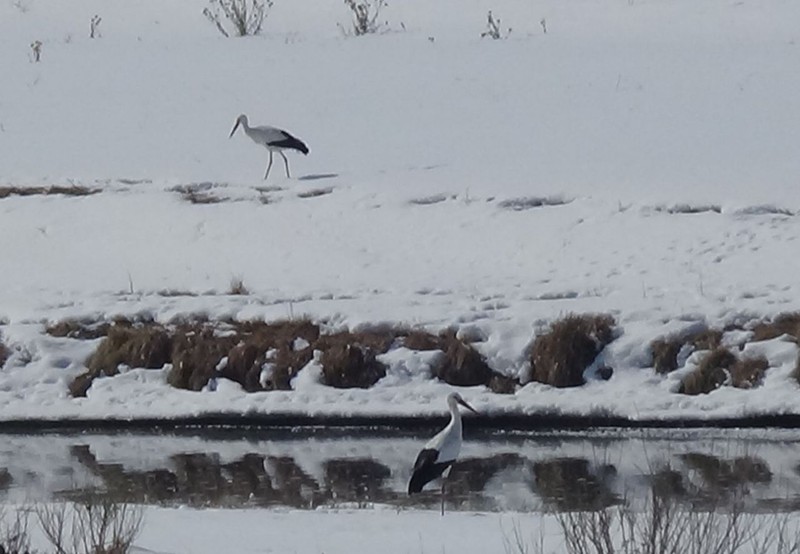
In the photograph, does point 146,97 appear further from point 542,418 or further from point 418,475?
point 418,475

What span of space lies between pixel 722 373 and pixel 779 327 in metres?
0.87

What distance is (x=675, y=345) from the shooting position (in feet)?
56.9

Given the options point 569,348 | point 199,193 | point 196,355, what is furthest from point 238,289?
point 569,348

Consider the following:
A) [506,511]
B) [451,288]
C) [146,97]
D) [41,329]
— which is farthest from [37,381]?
[146,97]

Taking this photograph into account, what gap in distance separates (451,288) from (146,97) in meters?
10.2

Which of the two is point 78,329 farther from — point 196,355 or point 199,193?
point 199,193

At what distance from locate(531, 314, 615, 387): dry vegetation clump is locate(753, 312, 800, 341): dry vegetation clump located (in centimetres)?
137

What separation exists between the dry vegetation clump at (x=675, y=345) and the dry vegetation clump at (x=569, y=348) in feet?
1.64

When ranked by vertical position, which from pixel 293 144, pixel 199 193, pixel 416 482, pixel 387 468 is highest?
pixel 293 144

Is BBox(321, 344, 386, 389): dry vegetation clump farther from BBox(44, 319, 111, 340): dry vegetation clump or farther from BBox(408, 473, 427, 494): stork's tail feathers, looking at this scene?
BBox(408, 473, 427, 494): stork's tail feathers

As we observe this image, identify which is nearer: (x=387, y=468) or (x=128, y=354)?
(x=387, y=468)

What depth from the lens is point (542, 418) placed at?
16531 millimetres

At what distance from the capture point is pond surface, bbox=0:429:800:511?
527 inches

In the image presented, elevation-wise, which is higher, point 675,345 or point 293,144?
point 293,144
